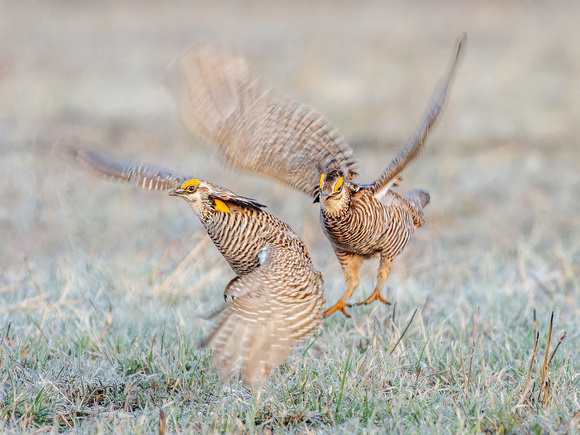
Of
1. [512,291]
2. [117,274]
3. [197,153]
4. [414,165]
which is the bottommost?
[117,274]

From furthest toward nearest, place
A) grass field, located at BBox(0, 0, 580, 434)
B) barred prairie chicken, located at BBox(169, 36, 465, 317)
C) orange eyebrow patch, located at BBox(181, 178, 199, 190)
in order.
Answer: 1. barred prairie chicken, located at BBox(169, 36, 465, 317)
2. orange eyebrow patch, located at BBox(181, 178, 199, 190)
3. grass field, located at BBox(0, 0, 580, 434)

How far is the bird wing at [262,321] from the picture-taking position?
8.78 ft

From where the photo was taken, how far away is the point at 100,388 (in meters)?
3.02

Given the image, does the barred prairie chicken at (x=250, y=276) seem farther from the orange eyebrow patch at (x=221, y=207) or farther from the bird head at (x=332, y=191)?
the bird head at (x=332, y=191)

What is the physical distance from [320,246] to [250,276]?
9.31 feet

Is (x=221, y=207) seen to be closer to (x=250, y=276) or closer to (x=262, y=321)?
(x=250, y=276)

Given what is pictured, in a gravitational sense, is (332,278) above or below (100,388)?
above

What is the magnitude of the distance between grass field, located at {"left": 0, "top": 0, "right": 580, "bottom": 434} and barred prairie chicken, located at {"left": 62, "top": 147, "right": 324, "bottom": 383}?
24 cm

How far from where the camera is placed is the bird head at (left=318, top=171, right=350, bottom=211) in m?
3.18

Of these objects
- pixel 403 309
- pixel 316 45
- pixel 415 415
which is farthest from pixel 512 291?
pixel 316 45

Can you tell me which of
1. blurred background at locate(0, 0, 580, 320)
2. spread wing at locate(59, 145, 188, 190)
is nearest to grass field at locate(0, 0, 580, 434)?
blurred background at locate(0, 0, 580, 320)

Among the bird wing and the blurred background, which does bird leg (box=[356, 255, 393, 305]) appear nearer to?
the blurred background

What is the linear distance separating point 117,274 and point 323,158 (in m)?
1.76

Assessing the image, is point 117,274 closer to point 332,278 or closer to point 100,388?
point 332,278
